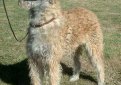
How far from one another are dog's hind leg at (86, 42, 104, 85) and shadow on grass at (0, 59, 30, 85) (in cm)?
170

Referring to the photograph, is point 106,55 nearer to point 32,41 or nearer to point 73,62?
point 73,62

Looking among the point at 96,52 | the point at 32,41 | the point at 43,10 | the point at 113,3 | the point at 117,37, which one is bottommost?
the point at 113,3

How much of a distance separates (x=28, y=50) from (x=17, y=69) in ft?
7.30

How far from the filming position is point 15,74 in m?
9.23

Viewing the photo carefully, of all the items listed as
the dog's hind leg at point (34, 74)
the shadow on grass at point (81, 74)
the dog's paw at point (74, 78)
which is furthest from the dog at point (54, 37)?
the dog's paw at point (74, 78)

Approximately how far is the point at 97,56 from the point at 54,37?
1.63m

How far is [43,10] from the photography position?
6949mm

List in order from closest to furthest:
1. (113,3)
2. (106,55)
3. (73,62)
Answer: (73,62) < (106,55) < (113,3)

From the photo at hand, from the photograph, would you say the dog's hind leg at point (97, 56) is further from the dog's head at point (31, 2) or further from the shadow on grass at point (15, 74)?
the dog's head at point (31, 2)

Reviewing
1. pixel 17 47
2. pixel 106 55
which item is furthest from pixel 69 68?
pixel 17 47

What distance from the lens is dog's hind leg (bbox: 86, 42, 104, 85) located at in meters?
8.38

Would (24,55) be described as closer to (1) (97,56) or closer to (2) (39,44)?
(1) (97,56)

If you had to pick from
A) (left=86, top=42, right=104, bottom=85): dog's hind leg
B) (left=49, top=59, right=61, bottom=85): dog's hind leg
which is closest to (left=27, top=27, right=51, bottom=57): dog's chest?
(left=49, top=59, right=61, bottom=85): dog's hind leg

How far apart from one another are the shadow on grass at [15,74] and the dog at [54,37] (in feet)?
2.65
